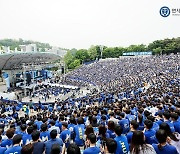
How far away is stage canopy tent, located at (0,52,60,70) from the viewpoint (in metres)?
43.2

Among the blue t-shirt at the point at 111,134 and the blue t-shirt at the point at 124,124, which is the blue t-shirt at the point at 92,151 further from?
the blue t-shirt at the point at 124,124

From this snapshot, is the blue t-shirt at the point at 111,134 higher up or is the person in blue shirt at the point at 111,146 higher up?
the person in blue shirt at the point at 111,146

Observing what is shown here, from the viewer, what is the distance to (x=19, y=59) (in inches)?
1847

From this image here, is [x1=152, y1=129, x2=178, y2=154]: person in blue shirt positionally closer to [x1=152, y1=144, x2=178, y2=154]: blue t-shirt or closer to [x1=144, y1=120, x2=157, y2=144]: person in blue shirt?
[x1=152, y1=144, x2=178, y2=154]: blue t-shirt

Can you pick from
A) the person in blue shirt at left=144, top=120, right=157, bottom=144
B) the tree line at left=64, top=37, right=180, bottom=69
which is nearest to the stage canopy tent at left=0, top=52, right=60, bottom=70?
the tree line at left=64, top=37, right=180, bottom=69

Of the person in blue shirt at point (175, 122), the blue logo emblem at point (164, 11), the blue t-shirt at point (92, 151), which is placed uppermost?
the blue logo emblem at point (164, 11)

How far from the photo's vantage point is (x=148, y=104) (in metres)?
11.6

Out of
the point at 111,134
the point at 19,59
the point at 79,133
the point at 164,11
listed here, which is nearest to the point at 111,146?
the point at 111,134

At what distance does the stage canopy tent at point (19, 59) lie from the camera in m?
43.2

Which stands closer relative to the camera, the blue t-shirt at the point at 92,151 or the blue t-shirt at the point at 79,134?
the blue t-shirt at the point at 92,151

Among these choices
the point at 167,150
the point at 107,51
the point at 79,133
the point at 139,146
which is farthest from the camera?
the point at 107,51

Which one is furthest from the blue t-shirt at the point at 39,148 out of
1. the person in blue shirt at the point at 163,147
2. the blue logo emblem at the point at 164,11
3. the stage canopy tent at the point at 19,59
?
the stage canopy tent at the point at 19,59

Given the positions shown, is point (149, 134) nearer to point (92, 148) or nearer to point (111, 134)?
point (111, 134)

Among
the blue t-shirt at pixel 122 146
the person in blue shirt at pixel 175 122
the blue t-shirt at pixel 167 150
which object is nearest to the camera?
the blue t-shirt at pixel 167 150
